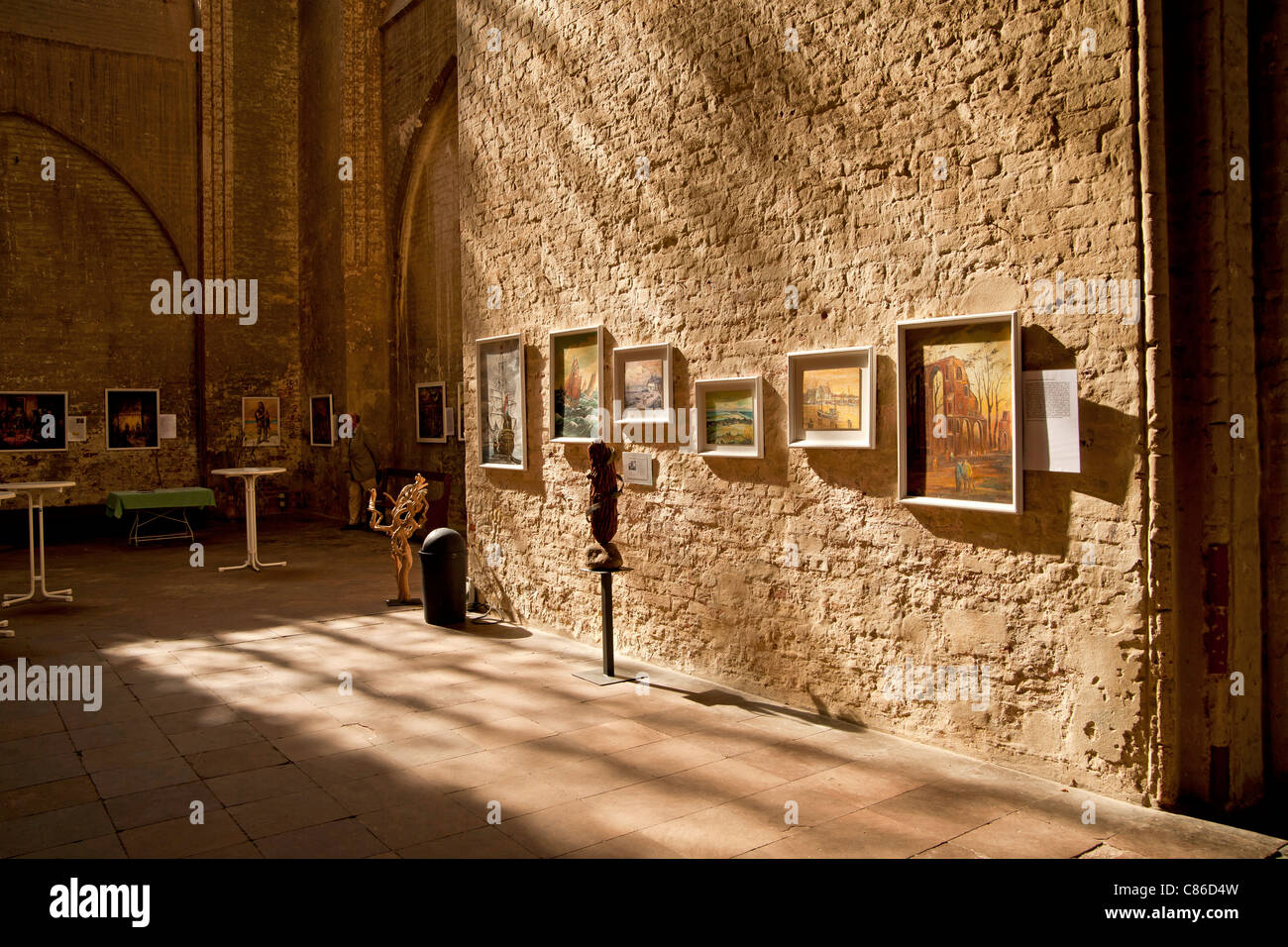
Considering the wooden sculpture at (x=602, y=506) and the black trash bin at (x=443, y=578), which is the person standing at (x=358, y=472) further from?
the wooden sculpture at (x=602, y=506)

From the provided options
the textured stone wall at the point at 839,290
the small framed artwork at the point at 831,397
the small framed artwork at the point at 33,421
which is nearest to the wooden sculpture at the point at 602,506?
the textured stone wall at the point at 839,290

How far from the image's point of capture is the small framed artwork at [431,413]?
50.2ft

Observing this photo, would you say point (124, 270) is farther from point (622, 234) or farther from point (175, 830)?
point (175, 830)

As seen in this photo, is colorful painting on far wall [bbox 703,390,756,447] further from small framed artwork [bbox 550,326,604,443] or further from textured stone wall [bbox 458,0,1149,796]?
small framed artwork [bbox 550,326,604,443]

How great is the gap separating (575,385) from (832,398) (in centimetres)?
266

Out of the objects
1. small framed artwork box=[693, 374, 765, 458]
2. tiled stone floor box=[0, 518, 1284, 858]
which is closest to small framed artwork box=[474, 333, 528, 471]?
tiled stone floor box=[0, 518, 1284, 858]

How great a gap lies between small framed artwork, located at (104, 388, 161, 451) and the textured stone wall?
37.6ft

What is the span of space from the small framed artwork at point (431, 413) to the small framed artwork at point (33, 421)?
597 cm

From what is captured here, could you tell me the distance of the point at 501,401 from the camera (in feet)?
27.7

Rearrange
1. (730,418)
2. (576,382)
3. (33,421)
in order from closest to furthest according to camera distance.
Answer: (730,418)
(576,382)
(33,421)

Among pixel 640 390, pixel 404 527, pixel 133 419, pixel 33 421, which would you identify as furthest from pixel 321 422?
pixel 640 390

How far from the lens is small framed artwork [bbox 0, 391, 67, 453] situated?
50.4 feet

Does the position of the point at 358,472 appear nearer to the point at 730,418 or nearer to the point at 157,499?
the point at 157,499

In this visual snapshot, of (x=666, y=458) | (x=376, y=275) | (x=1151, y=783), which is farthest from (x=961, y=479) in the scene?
(x=376, y=275)
